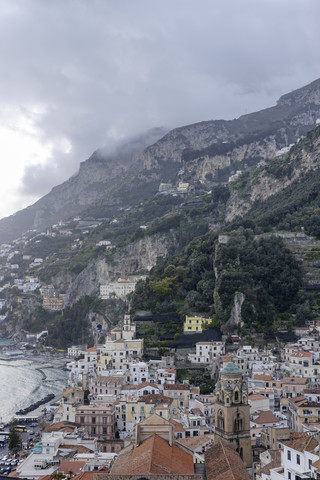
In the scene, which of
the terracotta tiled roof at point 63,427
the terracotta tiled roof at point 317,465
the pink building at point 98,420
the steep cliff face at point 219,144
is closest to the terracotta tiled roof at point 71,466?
the terracotta tiled roof at point 63,427

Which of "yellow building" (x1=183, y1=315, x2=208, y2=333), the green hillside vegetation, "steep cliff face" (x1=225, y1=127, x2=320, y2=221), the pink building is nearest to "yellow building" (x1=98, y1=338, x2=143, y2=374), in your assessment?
the green hillside vegetation

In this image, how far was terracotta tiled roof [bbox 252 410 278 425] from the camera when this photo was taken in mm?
36750

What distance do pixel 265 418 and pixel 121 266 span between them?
236 feet

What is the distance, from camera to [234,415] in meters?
29.3

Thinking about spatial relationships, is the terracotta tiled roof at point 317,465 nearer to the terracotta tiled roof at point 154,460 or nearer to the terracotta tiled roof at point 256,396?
the terracotta tiled roof at point 154,460

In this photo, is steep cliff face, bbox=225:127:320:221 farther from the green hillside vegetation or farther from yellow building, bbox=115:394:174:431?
yellow building, bbox=115:394:174:431

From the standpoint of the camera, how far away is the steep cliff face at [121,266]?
338 feet

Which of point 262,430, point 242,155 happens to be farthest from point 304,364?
point 242,155

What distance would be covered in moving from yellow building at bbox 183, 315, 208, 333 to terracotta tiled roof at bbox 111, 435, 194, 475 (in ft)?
95.4

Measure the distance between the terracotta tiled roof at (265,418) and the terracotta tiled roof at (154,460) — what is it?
10878mm

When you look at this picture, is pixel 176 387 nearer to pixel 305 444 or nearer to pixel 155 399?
pixel 155 399

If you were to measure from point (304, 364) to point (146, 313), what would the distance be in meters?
19.4

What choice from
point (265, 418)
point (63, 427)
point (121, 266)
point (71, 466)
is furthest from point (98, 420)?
point (121, 266)

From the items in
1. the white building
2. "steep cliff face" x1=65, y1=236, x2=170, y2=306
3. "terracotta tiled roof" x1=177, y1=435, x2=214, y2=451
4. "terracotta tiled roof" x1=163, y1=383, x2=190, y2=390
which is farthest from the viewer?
"steep cliff face" x1=65, y1=236, x2=170, y2=306
